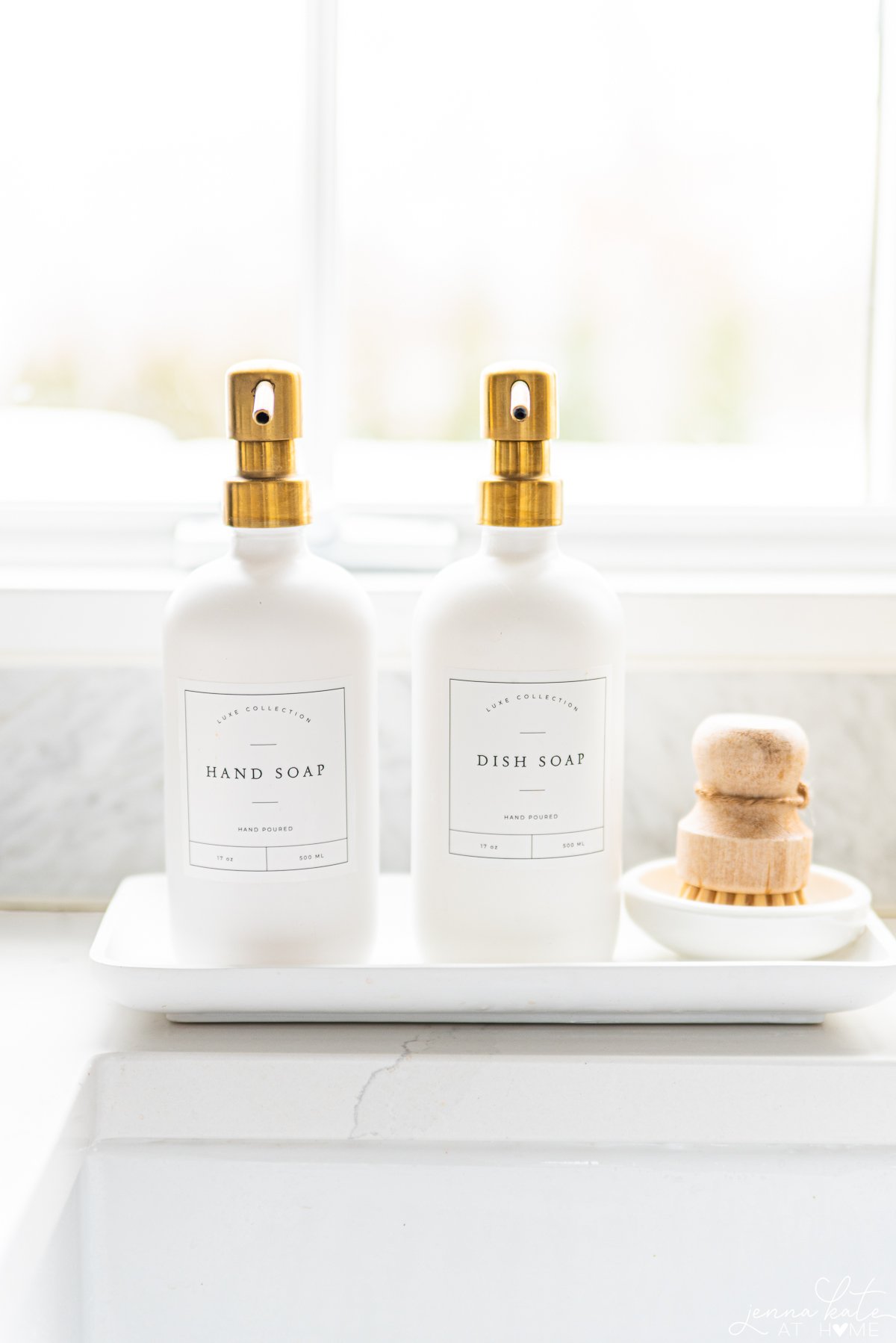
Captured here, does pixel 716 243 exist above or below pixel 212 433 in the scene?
above

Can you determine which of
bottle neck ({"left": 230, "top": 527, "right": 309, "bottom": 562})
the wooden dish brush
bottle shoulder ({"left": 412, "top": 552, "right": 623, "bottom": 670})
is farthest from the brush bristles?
bottle neck ({"left": 230, "top": 527, "right": 309, "bottom": 562})

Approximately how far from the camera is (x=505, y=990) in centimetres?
59

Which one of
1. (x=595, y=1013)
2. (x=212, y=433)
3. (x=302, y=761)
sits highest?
(x=212, y=433)

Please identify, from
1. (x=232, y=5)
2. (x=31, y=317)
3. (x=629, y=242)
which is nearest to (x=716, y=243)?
(x=629, y=242)

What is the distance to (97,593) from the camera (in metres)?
0.76

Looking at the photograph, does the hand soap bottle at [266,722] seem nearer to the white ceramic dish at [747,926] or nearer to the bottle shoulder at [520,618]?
the bottle shoulder at [520,618]

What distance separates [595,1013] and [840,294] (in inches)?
21.0

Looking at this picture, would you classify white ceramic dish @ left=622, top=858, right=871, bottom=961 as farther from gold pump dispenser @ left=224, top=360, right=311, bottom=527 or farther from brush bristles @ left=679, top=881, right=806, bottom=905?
gold pump dispenser @ left=224, top=360, right=311, bottom=527

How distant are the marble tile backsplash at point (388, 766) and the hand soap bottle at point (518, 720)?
0.17 m

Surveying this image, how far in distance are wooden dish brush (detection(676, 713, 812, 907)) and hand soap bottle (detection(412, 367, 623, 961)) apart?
5 centimetres

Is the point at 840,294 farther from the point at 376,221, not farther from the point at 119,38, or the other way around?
the point at 119,38
